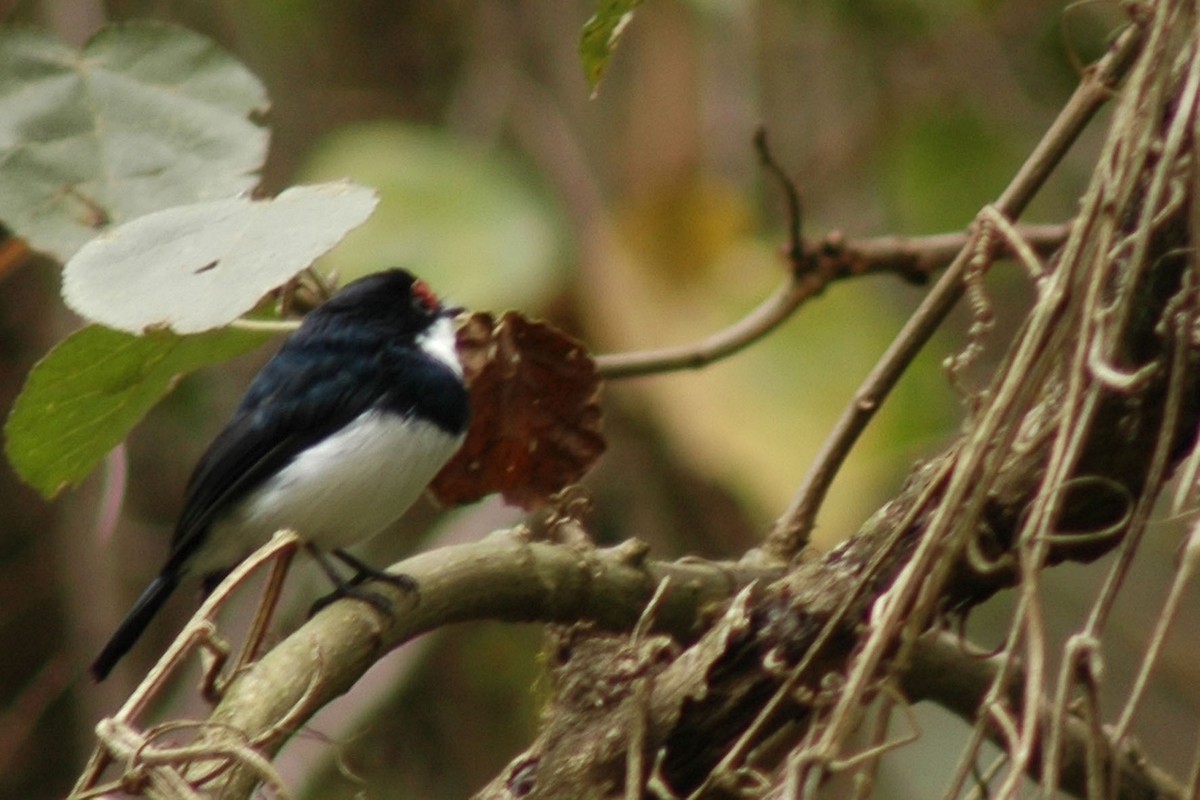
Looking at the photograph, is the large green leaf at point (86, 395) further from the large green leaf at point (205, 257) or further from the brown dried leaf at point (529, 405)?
the brown dried leaf at point (529, 405)

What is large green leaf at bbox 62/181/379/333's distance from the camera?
1607 millimetres

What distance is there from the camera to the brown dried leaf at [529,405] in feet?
7.25

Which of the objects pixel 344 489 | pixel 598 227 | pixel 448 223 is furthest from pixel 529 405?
pixel 598 227

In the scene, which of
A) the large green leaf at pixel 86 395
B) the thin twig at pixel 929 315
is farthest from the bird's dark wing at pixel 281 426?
the thin twig at pixel 929 315

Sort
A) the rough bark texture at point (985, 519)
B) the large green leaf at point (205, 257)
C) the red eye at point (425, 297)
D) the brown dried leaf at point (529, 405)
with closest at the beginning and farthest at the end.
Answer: the rough bark texture at point (985, 519), the large green leaf at point (205, 257), the brown dried leaf at point (529, 405), the red eye at point (425, 297)

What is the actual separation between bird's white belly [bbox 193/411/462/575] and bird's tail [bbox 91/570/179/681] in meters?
0.11

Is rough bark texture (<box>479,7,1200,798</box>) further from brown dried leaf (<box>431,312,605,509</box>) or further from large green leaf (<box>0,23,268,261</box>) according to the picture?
large green leaf (<box>0,23,268,261</box>)

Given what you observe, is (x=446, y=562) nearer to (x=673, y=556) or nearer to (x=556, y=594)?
(x=556, y=594)

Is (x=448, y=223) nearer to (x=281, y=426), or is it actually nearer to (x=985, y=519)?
(x=281, y=426)

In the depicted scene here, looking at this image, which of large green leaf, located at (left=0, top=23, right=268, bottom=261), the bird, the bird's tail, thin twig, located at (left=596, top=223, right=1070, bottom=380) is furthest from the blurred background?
large green leaf, located at (left=0, top=23, right=268, bottom=261)

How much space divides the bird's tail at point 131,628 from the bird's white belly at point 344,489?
11 cm

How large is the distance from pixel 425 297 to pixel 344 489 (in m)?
0.56

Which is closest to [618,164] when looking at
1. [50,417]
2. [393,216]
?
[393,216]

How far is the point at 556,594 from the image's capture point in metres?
1.87
